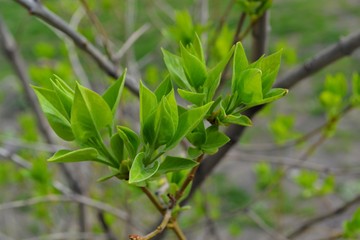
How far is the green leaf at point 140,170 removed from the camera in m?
0.57

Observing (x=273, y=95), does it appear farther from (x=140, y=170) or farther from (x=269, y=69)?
(x=140, y=170)

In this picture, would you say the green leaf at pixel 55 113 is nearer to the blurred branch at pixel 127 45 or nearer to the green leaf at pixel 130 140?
the green leaf at pixel 130 140

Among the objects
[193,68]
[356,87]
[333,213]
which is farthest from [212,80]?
[333,213]

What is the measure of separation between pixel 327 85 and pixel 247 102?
104 cm

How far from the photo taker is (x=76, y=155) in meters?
0.59

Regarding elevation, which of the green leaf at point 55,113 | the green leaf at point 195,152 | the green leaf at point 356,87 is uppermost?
the green leaf at point 55,113

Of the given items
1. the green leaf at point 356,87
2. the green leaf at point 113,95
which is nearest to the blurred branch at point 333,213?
the green leaf at point 356,87

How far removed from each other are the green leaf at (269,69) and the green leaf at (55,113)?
0.84 ft

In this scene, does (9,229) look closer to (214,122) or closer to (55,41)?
(214,122)

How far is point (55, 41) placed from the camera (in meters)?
7.26

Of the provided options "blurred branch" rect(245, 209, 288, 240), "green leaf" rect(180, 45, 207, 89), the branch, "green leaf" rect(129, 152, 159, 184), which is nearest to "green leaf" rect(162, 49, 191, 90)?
"green leaf" rect(180, 45, 207, 89)

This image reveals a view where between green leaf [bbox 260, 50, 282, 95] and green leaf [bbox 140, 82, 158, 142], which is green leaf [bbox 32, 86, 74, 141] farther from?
green leaf [bbox 260, 50, 282, 95]

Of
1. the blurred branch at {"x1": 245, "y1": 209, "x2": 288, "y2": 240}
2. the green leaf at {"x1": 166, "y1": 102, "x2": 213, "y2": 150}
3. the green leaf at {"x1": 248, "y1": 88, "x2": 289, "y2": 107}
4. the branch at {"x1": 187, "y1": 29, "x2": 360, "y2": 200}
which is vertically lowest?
the blurred branch at {"x1": 245, "y1": 209, "x2": 288, "y2": 240}

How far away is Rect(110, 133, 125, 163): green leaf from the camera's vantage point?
2.12 feet
